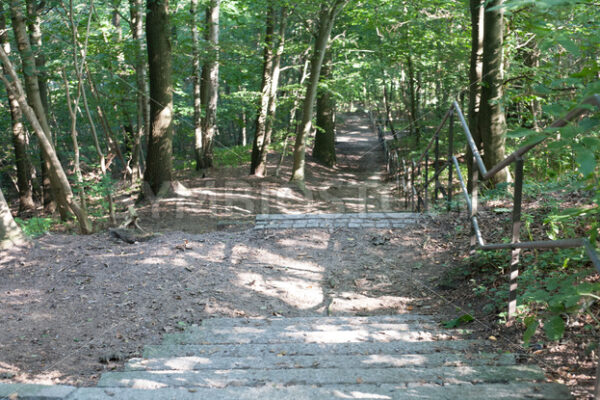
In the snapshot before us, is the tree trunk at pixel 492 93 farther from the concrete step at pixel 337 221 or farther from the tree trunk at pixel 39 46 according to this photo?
the tree trunk at pixel 39 46

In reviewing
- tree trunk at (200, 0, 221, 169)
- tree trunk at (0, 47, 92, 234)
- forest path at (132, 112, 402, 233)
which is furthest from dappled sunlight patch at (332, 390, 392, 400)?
tree trunk at (200, 0, 221, 169)

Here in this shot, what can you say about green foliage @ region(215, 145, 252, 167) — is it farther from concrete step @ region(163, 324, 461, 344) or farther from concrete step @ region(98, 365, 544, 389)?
concrete step @ region(98, 365, 544, 389)

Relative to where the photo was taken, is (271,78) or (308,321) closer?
(308,321)

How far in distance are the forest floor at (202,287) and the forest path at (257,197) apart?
1934mm

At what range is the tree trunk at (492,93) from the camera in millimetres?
6962

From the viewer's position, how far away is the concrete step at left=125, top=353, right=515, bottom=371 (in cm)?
284

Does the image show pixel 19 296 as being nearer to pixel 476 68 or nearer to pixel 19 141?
pixel 476 68

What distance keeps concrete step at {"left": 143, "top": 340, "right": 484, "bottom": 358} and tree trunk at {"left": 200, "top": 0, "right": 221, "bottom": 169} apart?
29.2 feet

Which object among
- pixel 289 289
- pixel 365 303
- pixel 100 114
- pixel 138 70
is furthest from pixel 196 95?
pixel 365 303

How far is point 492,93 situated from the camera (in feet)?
23.2

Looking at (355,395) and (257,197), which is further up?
(257,197)

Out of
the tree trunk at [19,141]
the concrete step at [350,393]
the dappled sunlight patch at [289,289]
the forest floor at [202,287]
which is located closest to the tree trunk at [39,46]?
the tree trunk at [19,141]

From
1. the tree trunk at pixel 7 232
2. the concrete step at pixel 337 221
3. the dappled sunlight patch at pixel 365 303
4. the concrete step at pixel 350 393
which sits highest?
the tree trunk at pixel 7 232

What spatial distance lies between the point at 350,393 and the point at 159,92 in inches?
345
